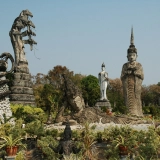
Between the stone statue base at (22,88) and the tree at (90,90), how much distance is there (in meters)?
19.9

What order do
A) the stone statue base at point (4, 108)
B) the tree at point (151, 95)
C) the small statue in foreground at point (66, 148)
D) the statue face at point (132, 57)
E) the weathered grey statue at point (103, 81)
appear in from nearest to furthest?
1. the small statue in foreground at point (66, 148)
2. the stone statue base at point (4, 108)
3. the statue face at point (132, 57)
4. the weathered grey statue at point (103, 81)
5. the tree at point (151, 95)

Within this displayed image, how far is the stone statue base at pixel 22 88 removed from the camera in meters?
22.3

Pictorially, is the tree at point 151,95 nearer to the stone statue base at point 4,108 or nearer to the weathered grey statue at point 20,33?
the weathered grey statue at point 20,33

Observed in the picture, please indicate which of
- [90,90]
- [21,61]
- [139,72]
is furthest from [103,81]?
[90,90]

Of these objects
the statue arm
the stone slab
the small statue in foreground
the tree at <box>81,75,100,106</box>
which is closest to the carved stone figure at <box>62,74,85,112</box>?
→ the small statue in foreground

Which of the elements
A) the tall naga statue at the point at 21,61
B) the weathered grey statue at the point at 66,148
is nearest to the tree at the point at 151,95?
the tall naga statue at the point at 21,61

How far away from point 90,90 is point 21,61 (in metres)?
21.0

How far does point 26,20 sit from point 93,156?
1937 cm

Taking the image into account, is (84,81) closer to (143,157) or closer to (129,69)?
(129,69)

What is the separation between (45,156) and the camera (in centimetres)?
700

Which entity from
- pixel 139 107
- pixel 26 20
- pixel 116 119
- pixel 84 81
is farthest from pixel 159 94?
pixel 116 119

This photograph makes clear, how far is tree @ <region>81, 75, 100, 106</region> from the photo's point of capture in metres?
42.8

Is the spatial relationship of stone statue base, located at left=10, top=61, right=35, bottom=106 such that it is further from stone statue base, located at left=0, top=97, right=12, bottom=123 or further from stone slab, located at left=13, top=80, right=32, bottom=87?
stone statue base, located at left=0, top=97, right=12, bottom=123

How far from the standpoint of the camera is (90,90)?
43656 millimetres
